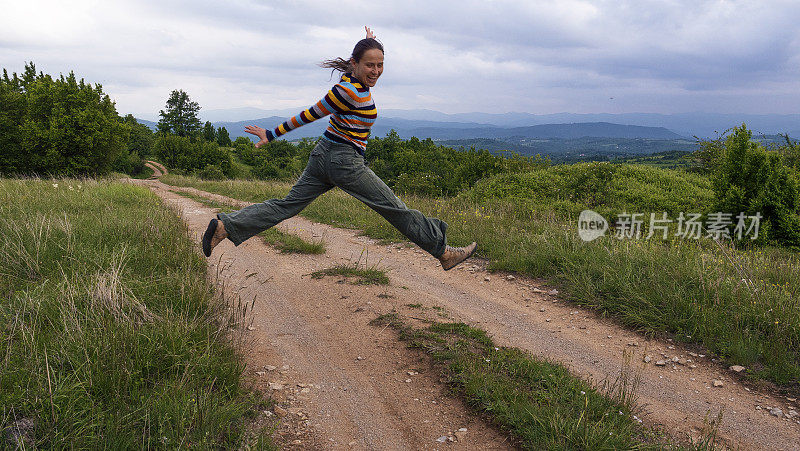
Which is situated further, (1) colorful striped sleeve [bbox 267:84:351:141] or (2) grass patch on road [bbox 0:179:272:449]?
(1) colorful striped sleeve [bbox 267:84:351:141]

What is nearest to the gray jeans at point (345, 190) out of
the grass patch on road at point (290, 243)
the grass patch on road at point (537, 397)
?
the grass patch on road at point (537, 397)

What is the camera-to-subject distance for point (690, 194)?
46.3 feet

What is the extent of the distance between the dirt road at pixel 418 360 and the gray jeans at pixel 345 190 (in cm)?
89

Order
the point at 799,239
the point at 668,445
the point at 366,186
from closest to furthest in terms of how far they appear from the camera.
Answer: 1. the point at 668,445
2. the point at 366,186
3. the point at 799,239

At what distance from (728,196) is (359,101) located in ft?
30.1

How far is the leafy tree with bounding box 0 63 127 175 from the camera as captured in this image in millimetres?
28375

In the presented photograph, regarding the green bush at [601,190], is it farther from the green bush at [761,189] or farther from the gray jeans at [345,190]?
the gray jeans at [345,190]

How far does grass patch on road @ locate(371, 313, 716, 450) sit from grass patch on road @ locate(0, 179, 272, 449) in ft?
4.92

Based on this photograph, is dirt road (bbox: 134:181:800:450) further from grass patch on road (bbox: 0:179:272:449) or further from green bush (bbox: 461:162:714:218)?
green bush (bbox: 461:162:714:218)

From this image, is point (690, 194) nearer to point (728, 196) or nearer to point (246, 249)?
point (728, 196)

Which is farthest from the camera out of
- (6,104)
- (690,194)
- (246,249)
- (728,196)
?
(6,104)

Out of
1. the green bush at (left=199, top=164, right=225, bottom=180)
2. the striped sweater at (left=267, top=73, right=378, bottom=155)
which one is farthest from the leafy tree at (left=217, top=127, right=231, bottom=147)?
the striped sweater at (left=267, top=73, right=378, bottom=155)

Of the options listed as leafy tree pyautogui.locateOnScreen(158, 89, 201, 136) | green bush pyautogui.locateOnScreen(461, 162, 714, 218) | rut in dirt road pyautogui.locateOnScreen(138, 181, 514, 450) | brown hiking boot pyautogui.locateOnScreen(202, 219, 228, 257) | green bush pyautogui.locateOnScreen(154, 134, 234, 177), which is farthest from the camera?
leafy tree pyautogui.locateOnScreen(158, 89, 201, 136)

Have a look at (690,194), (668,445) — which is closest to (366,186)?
(668,445)
